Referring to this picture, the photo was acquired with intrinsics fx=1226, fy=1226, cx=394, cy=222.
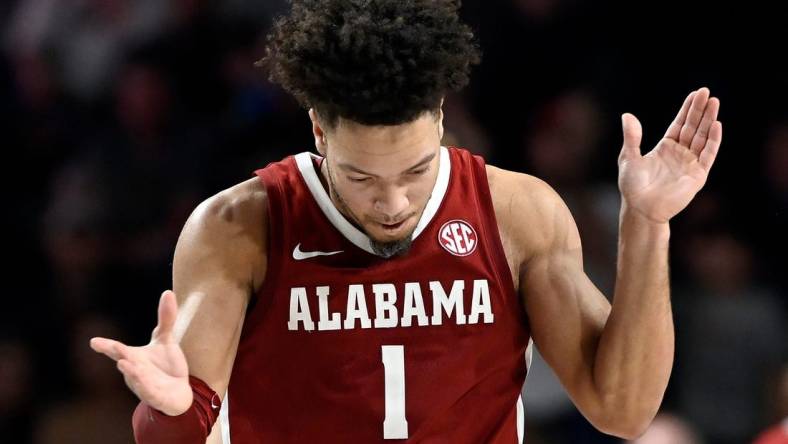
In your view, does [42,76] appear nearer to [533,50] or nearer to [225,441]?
[533,50]

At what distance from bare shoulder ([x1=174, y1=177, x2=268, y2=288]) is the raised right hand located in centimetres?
34

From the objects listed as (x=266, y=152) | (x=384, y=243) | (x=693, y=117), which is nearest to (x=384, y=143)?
(x=384, y=243)

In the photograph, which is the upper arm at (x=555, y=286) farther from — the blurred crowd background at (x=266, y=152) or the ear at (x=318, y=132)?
the blurred crowd background at (x=266, y=152)

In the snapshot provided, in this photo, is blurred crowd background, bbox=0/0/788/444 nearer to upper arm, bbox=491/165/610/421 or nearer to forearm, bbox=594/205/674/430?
upper arm, bbox=491/165/610/421

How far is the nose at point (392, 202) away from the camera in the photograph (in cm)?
262

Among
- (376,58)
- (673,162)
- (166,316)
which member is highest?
(376,58)

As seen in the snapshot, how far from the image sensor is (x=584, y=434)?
5.00 meters

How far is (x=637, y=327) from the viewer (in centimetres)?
268

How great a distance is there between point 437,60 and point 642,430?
98 centimetres

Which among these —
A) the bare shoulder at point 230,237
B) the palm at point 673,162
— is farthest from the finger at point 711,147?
the bare shoulder at point 230,237

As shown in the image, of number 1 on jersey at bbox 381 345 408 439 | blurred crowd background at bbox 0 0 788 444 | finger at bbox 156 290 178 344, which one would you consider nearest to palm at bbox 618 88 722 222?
number 1 on jersey at bbox 381 345 408 439

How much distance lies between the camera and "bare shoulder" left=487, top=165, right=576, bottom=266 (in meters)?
2.86

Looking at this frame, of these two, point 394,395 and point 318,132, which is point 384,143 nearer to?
point 318,132

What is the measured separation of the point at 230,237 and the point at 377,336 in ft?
1.33
